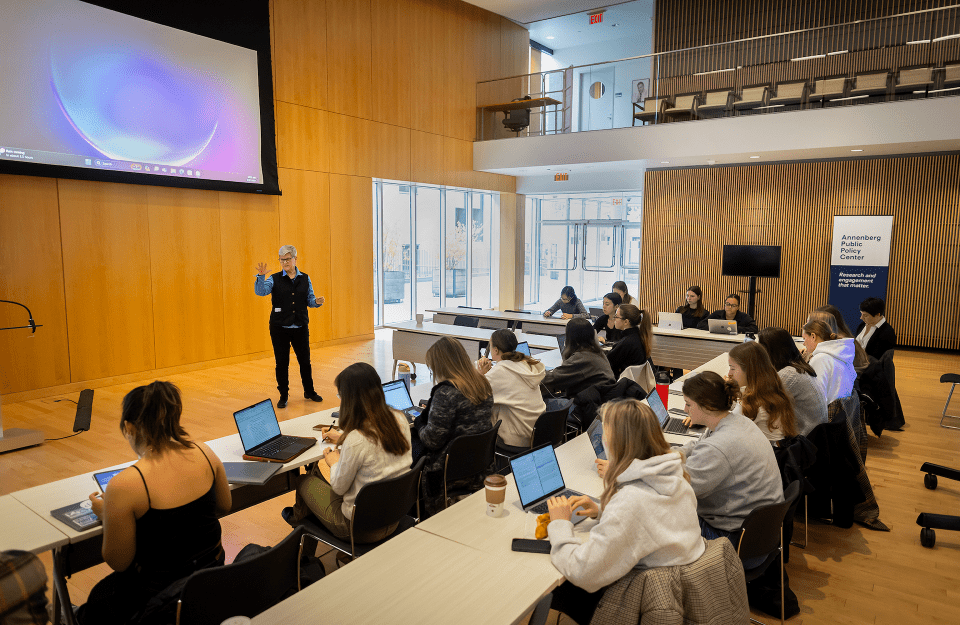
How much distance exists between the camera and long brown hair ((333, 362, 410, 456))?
2660mm

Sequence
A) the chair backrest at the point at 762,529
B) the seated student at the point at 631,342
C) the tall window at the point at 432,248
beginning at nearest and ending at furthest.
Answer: the chair backrest at the point at 762,529, the seated student at the point at 631,342, the tall window at the point at 432,248

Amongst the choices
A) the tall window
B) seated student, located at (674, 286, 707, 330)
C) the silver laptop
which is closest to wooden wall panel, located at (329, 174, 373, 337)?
the tall window

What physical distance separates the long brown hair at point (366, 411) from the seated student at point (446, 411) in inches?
21.3

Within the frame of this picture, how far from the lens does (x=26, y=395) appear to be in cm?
664

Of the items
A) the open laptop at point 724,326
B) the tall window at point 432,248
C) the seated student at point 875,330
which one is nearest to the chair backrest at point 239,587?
the seated student at point 875,330

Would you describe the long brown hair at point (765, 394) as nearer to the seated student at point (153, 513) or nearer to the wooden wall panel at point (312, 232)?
the seated student at point (153, 513)

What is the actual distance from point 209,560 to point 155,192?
6746mm

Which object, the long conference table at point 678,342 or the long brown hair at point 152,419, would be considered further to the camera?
the long conference table at point 678,342

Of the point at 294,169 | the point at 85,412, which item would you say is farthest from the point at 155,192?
the point at 85,412

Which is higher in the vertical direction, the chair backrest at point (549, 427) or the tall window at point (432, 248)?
the tall window at point (432, 248)

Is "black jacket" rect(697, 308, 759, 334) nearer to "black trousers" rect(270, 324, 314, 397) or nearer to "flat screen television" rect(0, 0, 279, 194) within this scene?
Answer: "black trousers" rect(270, 324, 314, 397)

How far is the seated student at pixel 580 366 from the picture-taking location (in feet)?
14.5

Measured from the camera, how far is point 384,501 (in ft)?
8.45

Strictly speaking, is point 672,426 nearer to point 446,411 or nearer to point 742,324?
point 446,411
